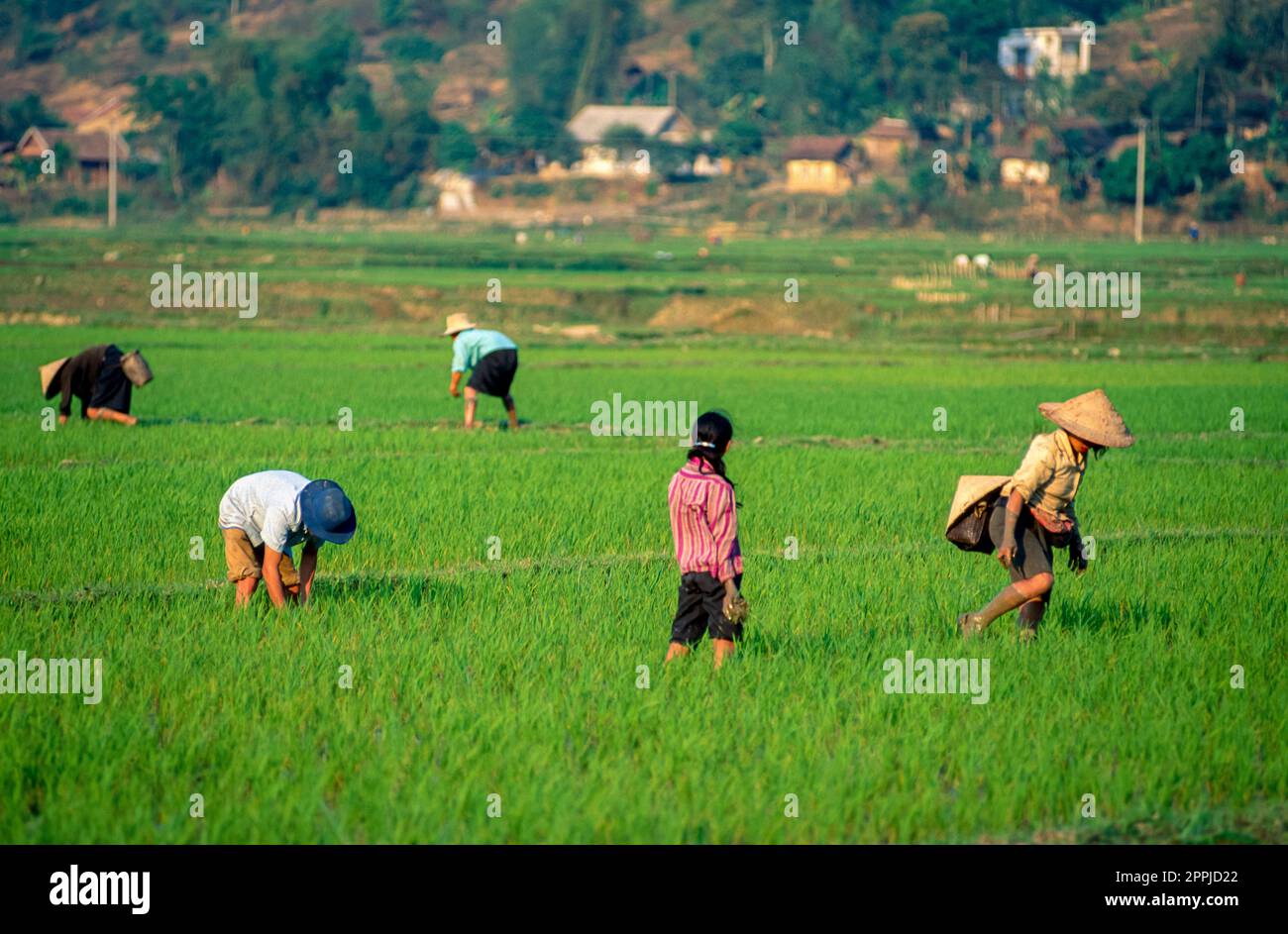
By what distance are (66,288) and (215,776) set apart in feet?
90.8

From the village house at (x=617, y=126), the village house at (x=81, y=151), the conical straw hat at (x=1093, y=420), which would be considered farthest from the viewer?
the village house at (x=617, y=126)

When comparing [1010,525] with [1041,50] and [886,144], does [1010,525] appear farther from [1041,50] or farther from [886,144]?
[1041,50]

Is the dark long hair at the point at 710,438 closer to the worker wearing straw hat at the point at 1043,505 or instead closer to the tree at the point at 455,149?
the worker wearing straw hat at the point at 1043,505

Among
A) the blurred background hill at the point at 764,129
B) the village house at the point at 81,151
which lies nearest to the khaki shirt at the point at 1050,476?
the blurred background hill at the point at 764,129

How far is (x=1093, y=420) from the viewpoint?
616 cm

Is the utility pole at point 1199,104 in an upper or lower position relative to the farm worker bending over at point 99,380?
upper

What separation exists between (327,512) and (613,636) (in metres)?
1.22

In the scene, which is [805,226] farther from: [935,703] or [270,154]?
[935,703]

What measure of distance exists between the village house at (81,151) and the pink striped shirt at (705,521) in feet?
196

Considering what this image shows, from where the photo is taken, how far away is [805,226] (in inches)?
2194

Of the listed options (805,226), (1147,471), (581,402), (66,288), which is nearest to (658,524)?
(1147,471)

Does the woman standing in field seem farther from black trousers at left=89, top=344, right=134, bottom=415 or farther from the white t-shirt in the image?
black trousers at left=89, top=344, right=134, bottom=415

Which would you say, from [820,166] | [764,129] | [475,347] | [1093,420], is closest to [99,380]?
[475,347]

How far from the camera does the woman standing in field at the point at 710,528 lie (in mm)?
5625
